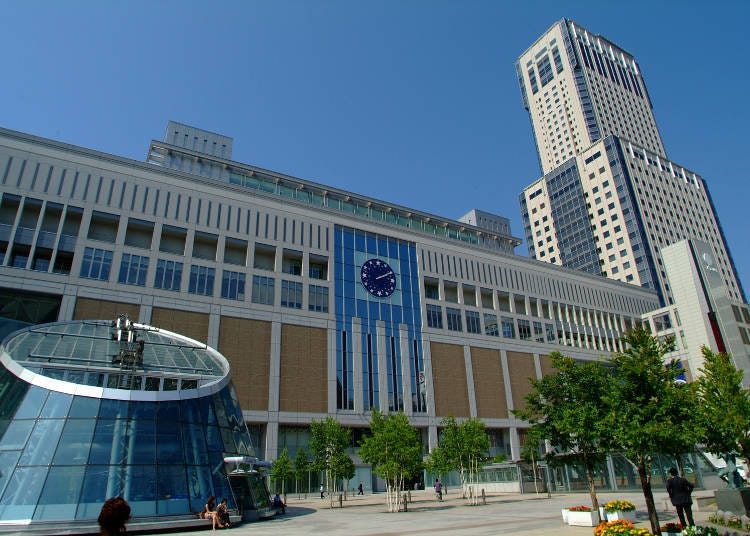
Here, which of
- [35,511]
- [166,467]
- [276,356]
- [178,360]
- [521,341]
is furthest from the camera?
[521,341]

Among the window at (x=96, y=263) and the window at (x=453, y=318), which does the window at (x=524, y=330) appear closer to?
the window at (x=453, y=318)

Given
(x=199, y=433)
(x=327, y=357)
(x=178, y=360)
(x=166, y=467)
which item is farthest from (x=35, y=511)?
(x=327, y=357)

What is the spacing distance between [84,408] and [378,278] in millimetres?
43023

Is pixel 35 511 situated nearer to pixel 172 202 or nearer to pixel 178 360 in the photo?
pixel 178 360

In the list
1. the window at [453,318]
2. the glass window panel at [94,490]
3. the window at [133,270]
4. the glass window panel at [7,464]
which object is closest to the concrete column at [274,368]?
the window at [133,270]

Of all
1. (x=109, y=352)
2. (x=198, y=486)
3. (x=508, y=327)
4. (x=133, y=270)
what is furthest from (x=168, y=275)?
(x=508, y=327)

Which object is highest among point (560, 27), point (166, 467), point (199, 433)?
point (560, 27)

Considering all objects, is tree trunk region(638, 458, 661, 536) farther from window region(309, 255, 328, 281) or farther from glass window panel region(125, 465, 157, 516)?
window region(309, 255, 328, 281)

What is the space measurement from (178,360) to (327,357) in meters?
26.7

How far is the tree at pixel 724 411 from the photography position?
2178 cm

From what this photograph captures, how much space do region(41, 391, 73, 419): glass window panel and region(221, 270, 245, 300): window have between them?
99.4 feet

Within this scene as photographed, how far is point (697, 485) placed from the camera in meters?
34.4

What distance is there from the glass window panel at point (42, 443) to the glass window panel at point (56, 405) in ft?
0.92

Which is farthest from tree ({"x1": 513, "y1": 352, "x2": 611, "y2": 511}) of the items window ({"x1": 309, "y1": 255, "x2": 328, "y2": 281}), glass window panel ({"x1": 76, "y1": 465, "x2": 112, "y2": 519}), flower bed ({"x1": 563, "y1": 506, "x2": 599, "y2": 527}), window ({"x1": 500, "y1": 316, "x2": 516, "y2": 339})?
window ({"x1": 500, "y1": 316, "x2": 516, "y2": 339})
